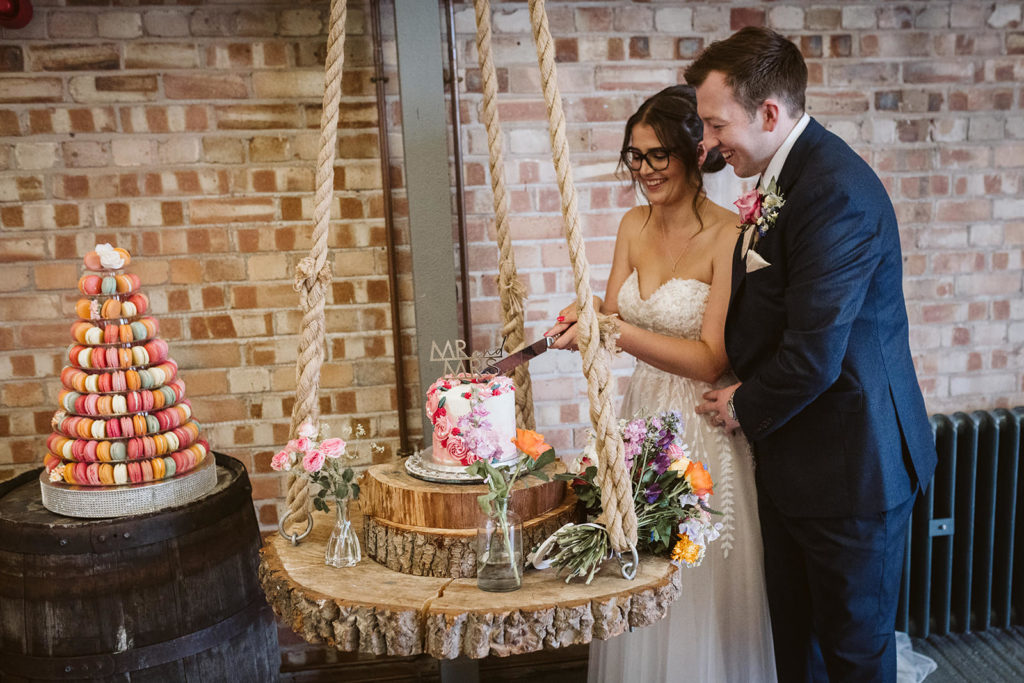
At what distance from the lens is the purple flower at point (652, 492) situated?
1410mm

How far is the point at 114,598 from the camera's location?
1.57m

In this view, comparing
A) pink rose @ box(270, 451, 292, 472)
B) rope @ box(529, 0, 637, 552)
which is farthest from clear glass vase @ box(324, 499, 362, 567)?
rope @ box(529, 0, 637, 552)

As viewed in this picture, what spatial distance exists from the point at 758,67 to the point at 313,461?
1.13 metres

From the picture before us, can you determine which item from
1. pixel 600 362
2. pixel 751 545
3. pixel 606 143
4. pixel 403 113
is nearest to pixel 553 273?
pixel 606 143

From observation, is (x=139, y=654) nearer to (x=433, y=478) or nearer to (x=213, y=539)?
(x=213, y=539)

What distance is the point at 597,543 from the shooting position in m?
1.34

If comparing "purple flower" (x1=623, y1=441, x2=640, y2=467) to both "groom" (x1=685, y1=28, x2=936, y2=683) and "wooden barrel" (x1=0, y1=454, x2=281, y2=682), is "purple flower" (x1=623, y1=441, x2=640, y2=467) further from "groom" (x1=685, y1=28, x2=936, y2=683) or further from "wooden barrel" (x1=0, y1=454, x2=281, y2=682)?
"wooden barrel" (x1=0, y1=454, x2=281, y2=682)

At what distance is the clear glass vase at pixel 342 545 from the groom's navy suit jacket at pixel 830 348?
2.72 feet

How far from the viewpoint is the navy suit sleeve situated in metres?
1.54

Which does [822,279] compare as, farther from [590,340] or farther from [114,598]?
[114,598]

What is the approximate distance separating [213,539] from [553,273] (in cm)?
114

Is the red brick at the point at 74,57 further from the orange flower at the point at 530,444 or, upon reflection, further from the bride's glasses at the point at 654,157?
the orange flower at the point at 530,444

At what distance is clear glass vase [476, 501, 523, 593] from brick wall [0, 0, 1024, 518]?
3.43ft

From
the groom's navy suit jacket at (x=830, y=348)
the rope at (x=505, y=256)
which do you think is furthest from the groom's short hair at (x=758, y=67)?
the rope at (x=505, y=256)
